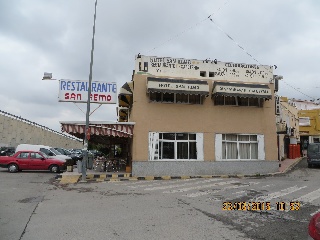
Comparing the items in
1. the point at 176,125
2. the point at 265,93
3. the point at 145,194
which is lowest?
the point at 145,194

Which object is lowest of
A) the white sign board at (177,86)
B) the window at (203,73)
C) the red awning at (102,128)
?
the red awning at (102,128)

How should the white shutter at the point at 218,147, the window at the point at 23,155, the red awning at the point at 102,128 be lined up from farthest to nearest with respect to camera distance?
1. the window at the point at 23,155
2. the white shutter at the point at 218,147
3. the red awning at the point at 102,128

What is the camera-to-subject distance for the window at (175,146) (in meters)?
18.0

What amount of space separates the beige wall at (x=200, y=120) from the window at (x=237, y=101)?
0.29 m

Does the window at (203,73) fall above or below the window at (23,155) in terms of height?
above

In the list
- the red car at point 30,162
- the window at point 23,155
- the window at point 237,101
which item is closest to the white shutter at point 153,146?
the window at point 237,101

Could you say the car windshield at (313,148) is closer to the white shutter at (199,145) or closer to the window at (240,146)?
the window at (240,146)

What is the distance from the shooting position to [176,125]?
722 inches

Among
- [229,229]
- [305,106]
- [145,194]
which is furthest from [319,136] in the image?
[229,229]

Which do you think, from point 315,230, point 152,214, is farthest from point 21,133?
point 315,230

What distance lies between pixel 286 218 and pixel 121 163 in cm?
1583

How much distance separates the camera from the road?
617 centimetres

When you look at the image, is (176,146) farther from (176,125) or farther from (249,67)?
(249,67)

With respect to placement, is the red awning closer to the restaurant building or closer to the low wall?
the restaurant building
